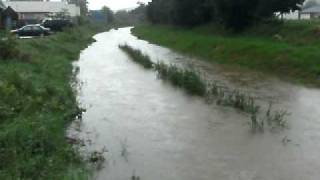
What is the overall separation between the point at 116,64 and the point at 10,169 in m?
26.4

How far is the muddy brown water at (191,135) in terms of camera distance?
38.7ft

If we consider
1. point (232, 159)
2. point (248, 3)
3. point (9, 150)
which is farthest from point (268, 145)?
point (248, 3)

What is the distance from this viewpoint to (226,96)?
21.1m

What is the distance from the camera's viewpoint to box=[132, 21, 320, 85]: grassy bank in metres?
26.8

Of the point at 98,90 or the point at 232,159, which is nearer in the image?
the point at 232,159

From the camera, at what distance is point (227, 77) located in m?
27.5

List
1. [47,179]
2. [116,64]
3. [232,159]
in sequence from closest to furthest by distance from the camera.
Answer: [47,179] → [232,159] → [116,64]

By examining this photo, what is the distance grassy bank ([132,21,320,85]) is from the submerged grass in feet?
15.7

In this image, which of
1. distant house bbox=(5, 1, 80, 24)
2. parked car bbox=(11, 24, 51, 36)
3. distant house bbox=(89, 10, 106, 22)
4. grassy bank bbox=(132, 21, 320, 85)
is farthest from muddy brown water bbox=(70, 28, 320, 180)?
distant house bbox=(89, 10, 106, 22)

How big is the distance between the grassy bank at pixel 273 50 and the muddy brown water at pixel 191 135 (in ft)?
8.23

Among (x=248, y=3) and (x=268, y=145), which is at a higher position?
(x=248, y=3)

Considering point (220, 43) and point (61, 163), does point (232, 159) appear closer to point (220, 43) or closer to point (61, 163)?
point (61, 163)

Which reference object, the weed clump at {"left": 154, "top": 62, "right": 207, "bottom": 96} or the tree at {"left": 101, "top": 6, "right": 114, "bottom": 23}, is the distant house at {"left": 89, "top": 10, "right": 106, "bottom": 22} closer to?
the tree at {"left": 101, "top": 6, "right": 114, "bottom": 23}

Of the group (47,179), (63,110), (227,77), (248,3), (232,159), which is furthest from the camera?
(248,3)
